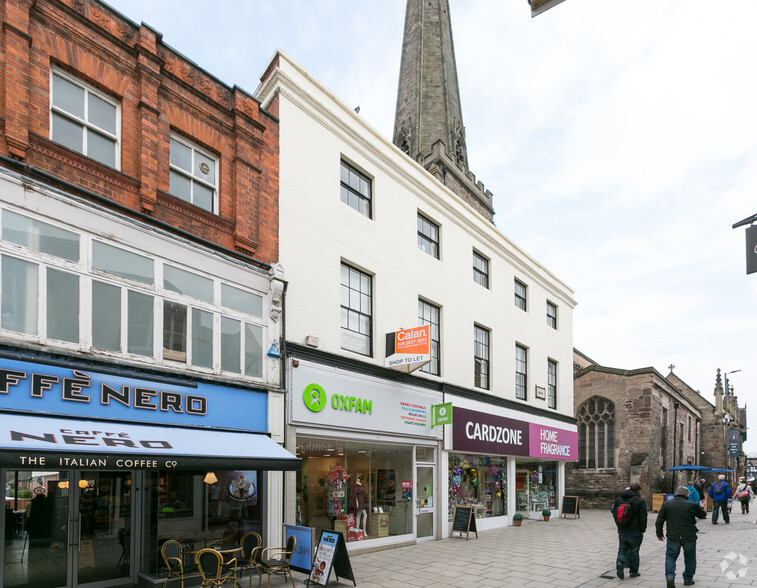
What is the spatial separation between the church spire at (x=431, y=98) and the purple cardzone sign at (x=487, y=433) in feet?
59.6

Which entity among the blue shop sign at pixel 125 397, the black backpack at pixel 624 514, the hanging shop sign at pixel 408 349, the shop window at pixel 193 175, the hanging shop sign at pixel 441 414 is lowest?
the black backpack at pixel 624 514

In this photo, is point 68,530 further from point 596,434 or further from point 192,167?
point 596,434

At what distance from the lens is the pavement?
9.84 m

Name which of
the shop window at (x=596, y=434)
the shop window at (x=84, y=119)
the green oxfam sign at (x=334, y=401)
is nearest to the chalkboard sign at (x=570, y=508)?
the shop window at (x=596, y=434)

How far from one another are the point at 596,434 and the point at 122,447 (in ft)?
87.9

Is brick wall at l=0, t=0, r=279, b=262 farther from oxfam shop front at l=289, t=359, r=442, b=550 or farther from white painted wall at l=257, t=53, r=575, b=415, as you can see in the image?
oxfam shop front at l=289, t=359, r=442, b=550

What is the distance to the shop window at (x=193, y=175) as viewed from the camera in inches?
406

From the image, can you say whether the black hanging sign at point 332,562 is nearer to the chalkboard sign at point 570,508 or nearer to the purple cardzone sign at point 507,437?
the purple cardzone sign at point 507,437

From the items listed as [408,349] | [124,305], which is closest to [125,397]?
[124,305]

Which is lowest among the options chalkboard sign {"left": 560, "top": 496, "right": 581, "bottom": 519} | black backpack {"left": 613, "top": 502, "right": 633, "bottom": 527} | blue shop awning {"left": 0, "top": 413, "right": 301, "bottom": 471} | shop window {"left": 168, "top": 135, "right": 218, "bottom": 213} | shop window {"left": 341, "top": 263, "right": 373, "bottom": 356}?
chalkboard sign {"left": 560, "top": 496, "right": 581, "bottom": 519}

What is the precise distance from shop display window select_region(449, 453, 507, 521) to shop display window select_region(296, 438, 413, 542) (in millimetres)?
2555

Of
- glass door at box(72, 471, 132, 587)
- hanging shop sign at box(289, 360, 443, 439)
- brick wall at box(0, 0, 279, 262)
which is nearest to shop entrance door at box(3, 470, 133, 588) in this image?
glass door at box(72, 471, 132, 587)

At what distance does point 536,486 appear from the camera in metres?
21.7

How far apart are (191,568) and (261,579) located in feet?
3.81
